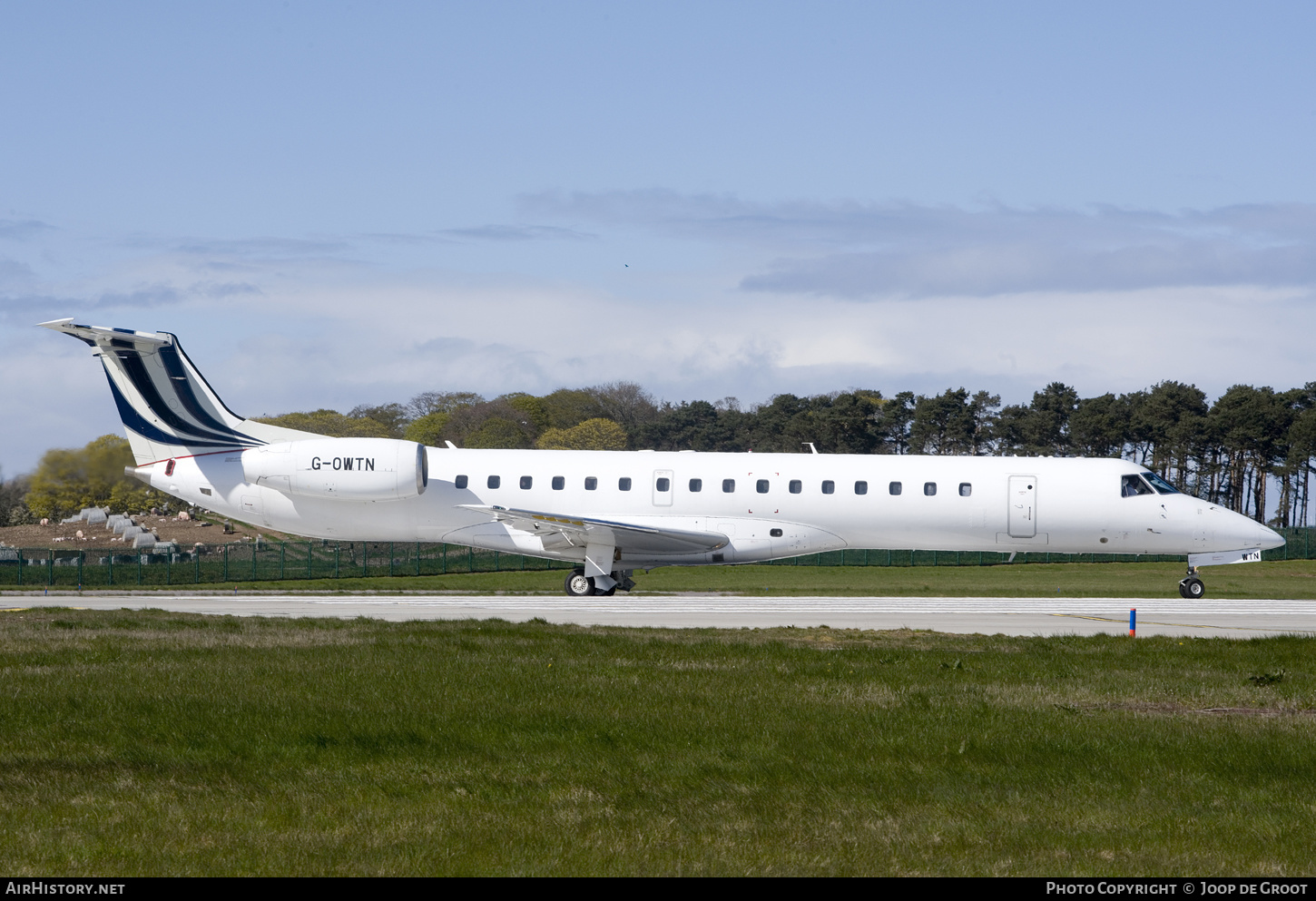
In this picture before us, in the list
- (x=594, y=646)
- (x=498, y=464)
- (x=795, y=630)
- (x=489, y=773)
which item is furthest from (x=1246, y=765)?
(x=498, y=464)

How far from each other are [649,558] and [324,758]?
63.6 ft

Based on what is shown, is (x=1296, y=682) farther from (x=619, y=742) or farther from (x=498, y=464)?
(x=498, y=464)

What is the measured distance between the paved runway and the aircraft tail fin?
352 cm

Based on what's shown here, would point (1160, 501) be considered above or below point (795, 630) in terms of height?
above

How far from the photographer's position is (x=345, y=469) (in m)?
28.5

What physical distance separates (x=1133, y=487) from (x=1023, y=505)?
2613 millimetres

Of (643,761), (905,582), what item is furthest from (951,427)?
(643,761)

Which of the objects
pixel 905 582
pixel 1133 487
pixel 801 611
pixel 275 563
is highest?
pixel 1133 487

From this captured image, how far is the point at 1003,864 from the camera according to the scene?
715 cm

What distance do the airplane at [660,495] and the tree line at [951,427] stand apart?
43.3 meters

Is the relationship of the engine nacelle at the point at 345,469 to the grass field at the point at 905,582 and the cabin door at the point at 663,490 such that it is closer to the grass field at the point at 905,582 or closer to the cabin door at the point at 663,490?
the grass field at the point at 905,582

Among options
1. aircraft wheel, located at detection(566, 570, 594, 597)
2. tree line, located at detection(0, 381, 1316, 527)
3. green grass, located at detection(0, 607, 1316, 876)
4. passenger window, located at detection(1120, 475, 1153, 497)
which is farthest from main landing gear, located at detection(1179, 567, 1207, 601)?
tree line, located at detection(0, 381, 1316, 527)

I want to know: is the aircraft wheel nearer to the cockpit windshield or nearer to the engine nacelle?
the engine nacelle

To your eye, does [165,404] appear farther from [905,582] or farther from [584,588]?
[905,582]
